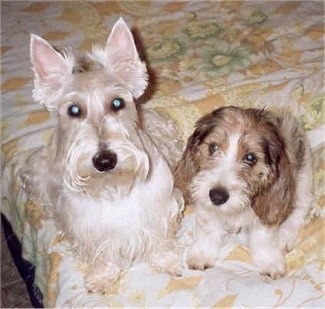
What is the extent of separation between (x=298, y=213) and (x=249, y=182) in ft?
1.61

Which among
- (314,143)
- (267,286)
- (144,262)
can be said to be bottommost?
(144,262)

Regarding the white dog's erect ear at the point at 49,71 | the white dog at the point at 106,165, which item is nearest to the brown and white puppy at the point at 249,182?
the white dog at the point at 106,165

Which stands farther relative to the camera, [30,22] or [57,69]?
[30,22]

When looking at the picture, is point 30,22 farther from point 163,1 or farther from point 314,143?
point 314,143

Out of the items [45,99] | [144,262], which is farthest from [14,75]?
[144,262]

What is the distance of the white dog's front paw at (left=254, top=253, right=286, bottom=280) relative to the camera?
2.73 metres

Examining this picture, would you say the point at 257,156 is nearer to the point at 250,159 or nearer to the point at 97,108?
the point at 250,159

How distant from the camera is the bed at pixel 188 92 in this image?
2.68 metres

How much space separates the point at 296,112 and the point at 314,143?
0.75 ft

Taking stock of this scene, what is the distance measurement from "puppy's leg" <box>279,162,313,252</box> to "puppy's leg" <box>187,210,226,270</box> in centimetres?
28

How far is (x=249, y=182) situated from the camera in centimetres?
255

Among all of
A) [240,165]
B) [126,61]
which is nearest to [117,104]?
[126,61]

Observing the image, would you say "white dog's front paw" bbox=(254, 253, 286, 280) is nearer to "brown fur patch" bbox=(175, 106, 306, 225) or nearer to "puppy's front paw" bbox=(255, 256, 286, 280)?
"puppy's front paw" bbox=(255, 256, 286, 280)

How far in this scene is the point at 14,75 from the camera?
3957 millimetres
